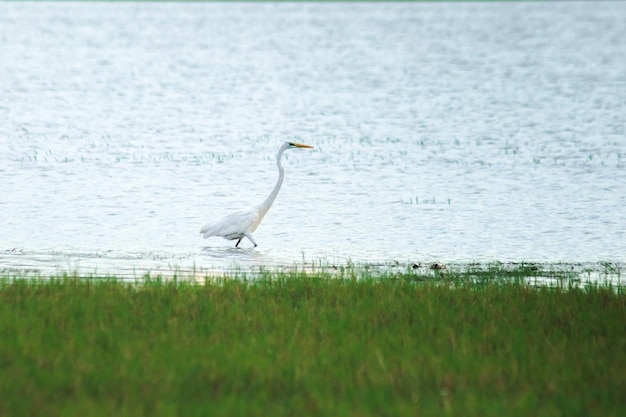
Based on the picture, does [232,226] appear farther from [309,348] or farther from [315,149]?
[315,149]

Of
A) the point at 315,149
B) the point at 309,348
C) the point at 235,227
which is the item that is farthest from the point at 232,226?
the point at 315,149

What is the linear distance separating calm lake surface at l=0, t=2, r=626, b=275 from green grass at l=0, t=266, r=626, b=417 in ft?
9.58

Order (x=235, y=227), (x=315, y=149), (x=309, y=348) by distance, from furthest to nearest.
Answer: (x=315, y=149), (x=235, y=227), (x=309, y=348)

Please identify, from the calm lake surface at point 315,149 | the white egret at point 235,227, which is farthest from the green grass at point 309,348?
the white egret at point 235,227

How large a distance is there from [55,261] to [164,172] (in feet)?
34.4

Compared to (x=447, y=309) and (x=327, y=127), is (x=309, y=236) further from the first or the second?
(x=327, y=127)

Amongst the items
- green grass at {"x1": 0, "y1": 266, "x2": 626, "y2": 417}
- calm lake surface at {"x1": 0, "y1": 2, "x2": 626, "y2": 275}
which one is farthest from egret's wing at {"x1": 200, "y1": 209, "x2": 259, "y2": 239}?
green grass at {"x1": 0, "y1": 266, "x2": 626, "y2": 417}

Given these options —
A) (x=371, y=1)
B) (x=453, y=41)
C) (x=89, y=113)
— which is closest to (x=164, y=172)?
(x=89, y=113)

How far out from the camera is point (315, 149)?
28.5m

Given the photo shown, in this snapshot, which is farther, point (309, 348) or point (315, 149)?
Result: point (315, 149)

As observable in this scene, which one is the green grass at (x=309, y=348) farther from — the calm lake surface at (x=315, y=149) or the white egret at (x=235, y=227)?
the white egret at (x=235, y=227)

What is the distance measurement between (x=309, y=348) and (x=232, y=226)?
6804mm

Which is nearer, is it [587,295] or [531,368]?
[531,368]

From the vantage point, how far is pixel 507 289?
11250 mm
